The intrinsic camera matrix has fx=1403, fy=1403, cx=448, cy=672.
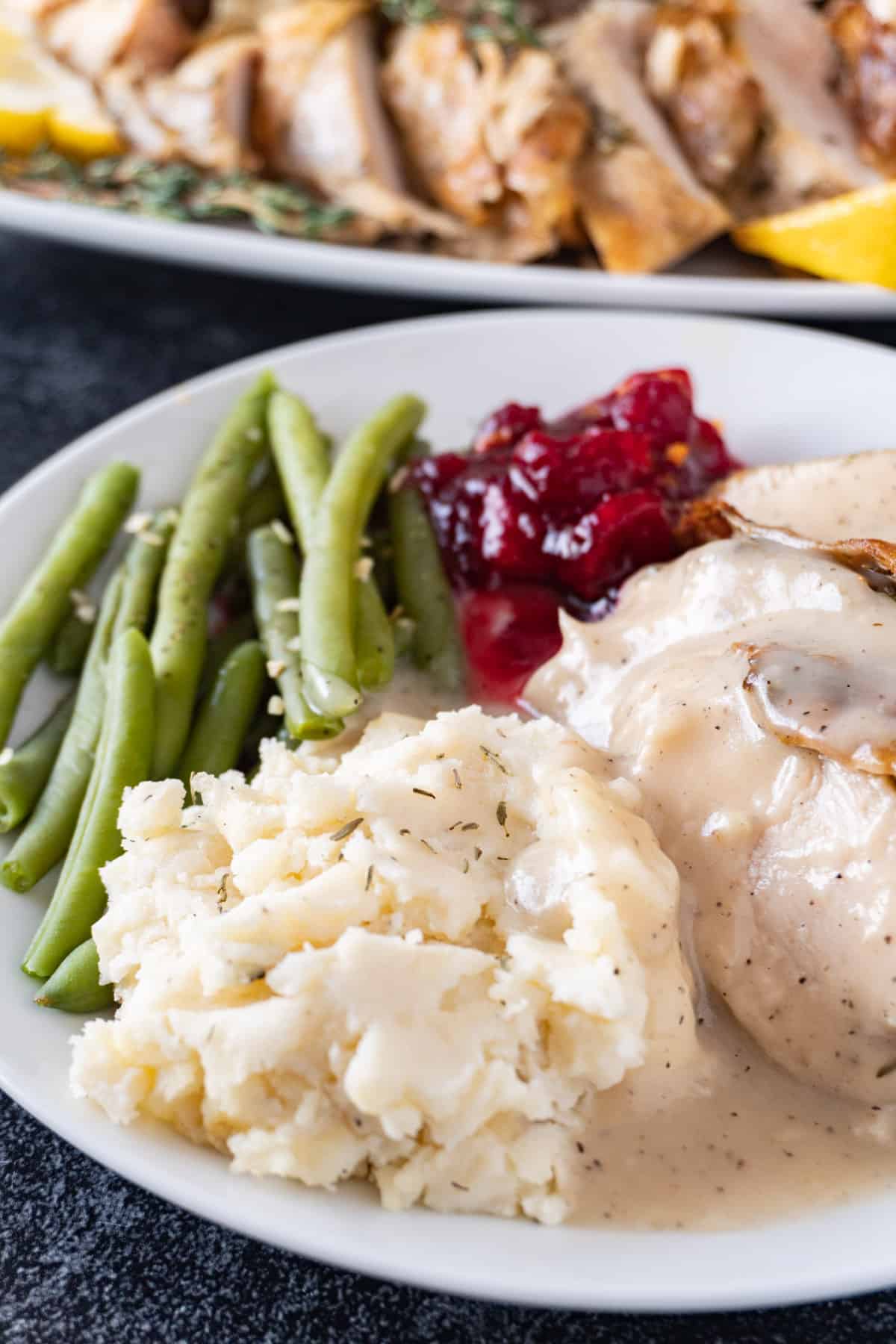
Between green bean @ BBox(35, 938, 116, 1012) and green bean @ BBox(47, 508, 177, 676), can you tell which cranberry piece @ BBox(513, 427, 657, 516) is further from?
green bean @ BBox(35, 938, 116, 1012)

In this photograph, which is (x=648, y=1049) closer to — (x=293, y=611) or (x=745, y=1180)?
(x=745, y=1180)

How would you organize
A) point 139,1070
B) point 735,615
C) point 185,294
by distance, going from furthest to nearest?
1. point 185,294
2. point 735,615
3. point 139,1070

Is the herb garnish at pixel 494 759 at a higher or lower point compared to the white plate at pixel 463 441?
higher

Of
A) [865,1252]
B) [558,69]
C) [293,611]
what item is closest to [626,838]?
[865,1252]

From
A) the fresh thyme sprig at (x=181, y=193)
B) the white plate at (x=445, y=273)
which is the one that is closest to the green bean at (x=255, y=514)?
the white plate at (x=445, y=273)

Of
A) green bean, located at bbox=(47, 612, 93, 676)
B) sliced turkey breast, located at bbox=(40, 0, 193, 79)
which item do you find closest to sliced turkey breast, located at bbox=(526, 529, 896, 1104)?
green bean, located at bbox=(47, 612, 93, 676)

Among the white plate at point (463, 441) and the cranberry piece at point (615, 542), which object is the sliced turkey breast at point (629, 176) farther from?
the cranberry piece at point (615, 542)
